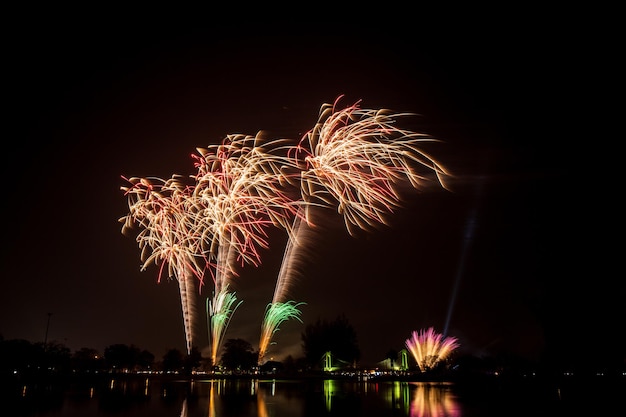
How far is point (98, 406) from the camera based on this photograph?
18359mm

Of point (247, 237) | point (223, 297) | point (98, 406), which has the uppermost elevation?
point (247, 237)

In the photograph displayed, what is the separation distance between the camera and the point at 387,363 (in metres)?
94.1

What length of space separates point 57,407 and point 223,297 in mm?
14355

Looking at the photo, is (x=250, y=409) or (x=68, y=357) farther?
(x=68, y=357)

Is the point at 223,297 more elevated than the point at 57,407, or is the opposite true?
the point at 223,297

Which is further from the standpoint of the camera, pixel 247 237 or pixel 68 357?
pixel 68 357

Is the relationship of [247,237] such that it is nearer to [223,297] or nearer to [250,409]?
[223,297]

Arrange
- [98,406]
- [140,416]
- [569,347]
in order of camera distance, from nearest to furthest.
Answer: [140,416], [98,406], [569,347]

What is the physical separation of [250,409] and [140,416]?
11.4 ft

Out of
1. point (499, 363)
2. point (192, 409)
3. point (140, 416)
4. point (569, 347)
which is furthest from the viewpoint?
point (499, 363)

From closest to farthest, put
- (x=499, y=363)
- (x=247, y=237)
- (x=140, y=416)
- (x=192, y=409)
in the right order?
(x=140, y=416) < (x=192, y=409) < (x=247, y=237) < (x=499, y=363)

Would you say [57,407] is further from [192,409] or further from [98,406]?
[192,409]

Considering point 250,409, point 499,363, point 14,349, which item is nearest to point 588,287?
point 250,409

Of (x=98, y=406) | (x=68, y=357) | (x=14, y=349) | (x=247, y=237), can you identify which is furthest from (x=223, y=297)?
(x=68, y=357)
